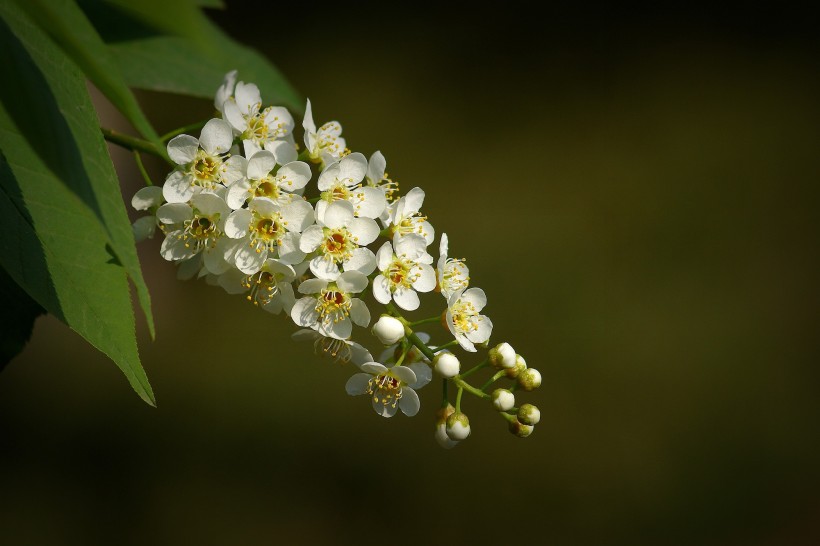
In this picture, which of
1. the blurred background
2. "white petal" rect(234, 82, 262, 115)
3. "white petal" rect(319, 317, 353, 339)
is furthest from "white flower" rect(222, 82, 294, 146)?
the blurred background

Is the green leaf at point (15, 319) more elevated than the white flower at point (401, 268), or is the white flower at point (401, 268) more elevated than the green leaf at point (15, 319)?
the white flower at point (401, 268)

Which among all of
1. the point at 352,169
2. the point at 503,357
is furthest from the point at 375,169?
the point at 503,357

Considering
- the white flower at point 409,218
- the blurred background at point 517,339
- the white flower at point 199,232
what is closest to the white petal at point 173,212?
the white flower at point 199,232

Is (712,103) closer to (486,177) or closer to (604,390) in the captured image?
(486,177)

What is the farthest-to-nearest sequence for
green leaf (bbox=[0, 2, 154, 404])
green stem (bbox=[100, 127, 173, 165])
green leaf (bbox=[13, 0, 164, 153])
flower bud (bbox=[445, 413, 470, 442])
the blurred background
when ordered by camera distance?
the blurred background → flower bud (bbox=[445, 413, 470, 442]) → green stem (bbox=[100, 127, 173, 165]) → green leaf (bbox=[0, 2, 154, 404]) → green leaf (bbox=[13, 0, 164, 153])

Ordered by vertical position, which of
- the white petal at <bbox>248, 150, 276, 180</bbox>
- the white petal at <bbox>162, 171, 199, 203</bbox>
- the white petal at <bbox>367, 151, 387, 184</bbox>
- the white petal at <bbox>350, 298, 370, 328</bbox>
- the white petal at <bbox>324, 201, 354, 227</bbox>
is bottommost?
the white petal at <bbox>350, 298, 370, 328</bbox>

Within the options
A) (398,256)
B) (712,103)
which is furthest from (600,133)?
(398,256)

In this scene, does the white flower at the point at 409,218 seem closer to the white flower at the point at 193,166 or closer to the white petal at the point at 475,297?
the white petal at the point at 475,297

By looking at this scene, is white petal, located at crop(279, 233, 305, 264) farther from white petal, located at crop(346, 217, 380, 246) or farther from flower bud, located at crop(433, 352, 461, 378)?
flower bud, located at crop(433, 352, 461, 378)


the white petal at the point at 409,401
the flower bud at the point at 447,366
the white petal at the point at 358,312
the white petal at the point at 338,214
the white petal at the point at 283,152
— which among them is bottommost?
the white petal at the point at 409,401
